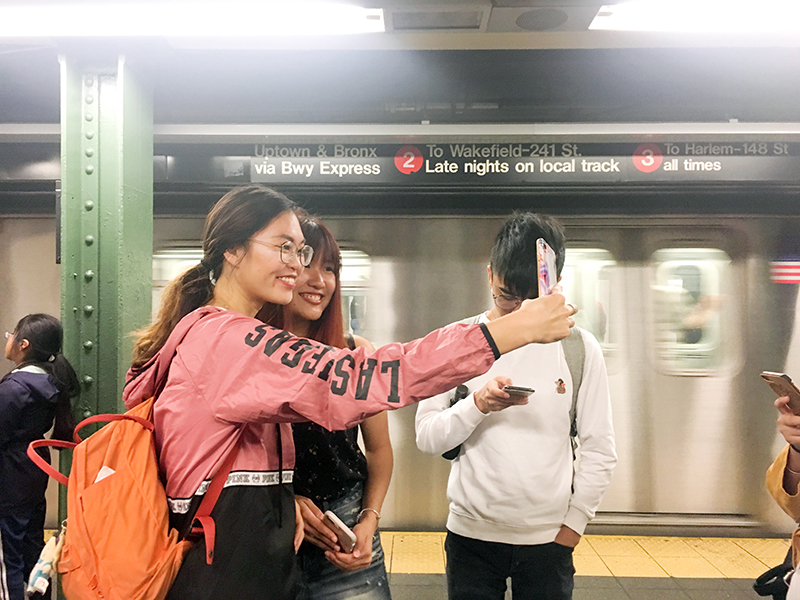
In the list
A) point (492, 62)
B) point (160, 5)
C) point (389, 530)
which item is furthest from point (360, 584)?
point (492, 62)

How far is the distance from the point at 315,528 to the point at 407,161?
238 cm

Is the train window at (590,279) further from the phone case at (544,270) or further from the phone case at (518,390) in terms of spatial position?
the phone case at (544,270)

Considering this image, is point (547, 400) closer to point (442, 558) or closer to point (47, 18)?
point (47, 18)

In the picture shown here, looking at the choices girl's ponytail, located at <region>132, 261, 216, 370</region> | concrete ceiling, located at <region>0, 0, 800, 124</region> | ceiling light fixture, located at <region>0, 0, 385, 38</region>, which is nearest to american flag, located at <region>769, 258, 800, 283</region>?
concrete ceiling, located at <region>0, 0, 800, 124</region>

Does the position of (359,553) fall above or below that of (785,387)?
below

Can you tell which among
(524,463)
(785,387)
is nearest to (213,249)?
(524,463)

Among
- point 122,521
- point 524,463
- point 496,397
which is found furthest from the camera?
point 524,463

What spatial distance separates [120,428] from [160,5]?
49.4 inches

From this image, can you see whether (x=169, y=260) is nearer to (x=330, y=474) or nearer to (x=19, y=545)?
(x=19, y=545)

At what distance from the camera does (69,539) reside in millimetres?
977

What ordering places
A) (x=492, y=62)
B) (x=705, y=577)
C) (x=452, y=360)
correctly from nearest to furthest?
1. (x=452, y=360)
2. (x=705, y=577)
3. (x=492, y=62)

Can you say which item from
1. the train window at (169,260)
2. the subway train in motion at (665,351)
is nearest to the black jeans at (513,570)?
the subway train in motion at (665,351)

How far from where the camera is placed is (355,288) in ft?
12.2

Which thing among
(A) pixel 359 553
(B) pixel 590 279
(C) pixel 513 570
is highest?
(B) pixel 590 279
